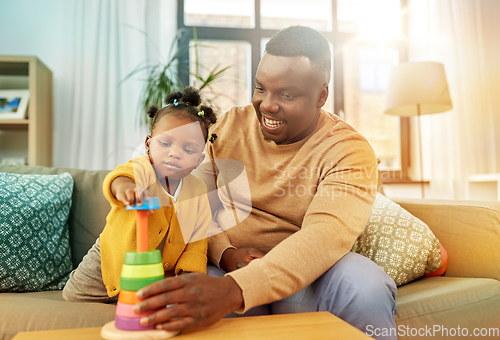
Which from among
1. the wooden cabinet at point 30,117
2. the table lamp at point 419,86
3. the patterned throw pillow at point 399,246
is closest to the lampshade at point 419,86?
the table lamp at point 419,86

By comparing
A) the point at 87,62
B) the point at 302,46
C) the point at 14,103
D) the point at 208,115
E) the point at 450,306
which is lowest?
the point at 450,306

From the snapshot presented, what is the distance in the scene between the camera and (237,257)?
1.05 metres

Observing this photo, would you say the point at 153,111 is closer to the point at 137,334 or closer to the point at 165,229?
the point at 165,229

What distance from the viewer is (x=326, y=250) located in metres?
0.84

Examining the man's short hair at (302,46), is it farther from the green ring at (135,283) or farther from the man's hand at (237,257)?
the green ring at (135,283)

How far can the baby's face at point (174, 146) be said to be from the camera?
1057 mm

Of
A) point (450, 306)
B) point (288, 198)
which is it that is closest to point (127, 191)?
point (288, 198)

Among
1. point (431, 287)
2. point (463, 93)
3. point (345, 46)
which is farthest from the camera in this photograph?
point (345, 46)

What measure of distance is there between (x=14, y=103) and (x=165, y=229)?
1.92 metres

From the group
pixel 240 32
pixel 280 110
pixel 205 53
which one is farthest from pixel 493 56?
pixel 280 110

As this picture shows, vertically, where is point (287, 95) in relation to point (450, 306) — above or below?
above

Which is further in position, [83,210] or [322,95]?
[83,210]

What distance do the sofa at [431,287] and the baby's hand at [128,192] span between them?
0.39 meters

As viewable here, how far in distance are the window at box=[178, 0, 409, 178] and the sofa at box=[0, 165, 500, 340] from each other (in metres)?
1.96
